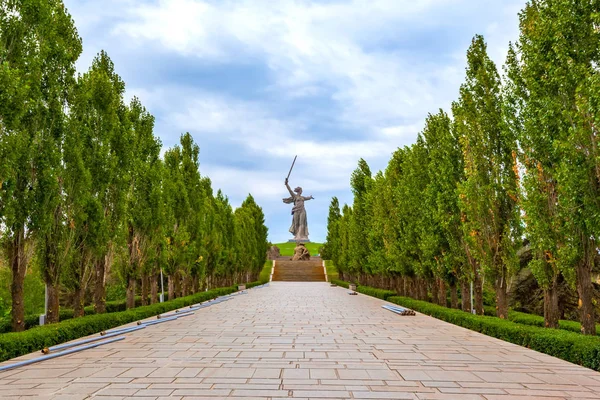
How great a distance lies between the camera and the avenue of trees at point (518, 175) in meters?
9.38

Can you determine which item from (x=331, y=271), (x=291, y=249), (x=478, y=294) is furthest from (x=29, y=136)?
(x=291, y=249)

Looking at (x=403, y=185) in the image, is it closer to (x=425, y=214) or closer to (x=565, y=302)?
(x=425, y=214)

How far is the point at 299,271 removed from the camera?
197ft

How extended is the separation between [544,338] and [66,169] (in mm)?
12302

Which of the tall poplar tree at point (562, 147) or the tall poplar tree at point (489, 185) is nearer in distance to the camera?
the tall poplar tree at point (562, 147)

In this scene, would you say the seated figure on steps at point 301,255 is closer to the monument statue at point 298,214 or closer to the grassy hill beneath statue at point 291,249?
the monument statue at point 298,214

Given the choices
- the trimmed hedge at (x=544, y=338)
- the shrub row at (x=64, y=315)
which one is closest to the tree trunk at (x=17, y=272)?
the shrub row at (x=64, y=315)

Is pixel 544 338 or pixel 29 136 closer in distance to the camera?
pixel 544 338

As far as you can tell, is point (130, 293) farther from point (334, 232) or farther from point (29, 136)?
point (334, 232)

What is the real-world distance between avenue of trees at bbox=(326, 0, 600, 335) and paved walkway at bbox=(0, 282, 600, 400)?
2.56 m

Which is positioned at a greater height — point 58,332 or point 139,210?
point 139,210

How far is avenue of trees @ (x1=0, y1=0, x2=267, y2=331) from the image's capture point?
10648mm

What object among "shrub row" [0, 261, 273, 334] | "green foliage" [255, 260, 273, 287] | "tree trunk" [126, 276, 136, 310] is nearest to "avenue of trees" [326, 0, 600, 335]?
"tree trunk" [126, 276, 136, 310]

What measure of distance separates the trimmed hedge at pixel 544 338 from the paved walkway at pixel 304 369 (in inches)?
11.4
